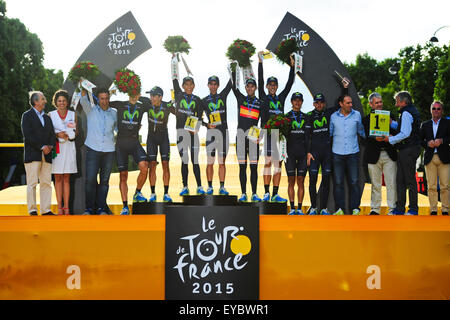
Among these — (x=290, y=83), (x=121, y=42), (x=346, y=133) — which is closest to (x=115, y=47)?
(x=121, y=42)

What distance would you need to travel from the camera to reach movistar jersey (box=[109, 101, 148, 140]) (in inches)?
231

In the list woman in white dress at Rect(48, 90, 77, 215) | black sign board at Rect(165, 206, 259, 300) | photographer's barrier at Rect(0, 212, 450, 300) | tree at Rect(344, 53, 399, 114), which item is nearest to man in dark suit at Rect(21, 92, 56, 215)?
woman in white dress at Rect(48, 90, 77, 215)

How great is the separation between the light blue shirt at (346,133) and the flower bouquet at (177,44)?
2149 millimetres

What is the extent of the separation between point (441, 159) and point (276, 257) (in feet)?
9.79

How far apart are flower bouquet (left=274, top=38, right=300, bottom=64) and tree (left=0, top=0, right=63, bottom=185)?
14411 millimetres

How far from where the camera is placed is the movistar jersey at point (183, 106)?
6.00 m

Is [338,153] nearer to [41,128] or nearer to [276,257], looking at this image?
[276,257]

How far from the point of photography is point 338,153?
570cm

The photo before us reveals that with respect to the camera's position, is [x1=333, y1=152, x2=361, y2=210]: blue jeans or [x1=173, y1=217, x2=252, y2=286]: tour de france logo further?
[x1=333, y1=152, x2=361, y2=210]: blue jeans

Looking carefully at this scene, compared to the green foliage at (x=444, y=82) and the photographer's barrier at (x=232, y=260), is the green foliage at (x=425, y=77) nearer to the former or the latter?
the green foliage at (x=444, y=82)

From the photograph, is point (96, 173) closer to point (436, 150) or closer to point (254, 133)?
point (254, 133)

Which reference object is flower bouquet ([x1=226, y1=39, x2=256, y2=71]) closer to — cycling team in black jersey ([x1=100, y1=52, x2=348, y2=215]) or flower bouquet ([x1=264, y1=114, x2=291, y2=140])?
cycling team in black jersey ([x1=100, y1=52, x2=348, y2=215])

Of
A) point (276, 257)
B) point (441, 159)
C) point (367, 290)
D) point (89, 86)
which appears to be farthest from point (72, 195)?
point (441, 159)

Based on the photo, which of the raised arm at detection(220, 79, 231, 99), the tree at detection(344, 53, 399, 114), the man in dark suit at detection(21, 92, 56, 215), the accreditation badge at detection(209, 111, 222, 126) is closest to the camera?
the man in dark suit at detection(21, 92, 56, 215)
